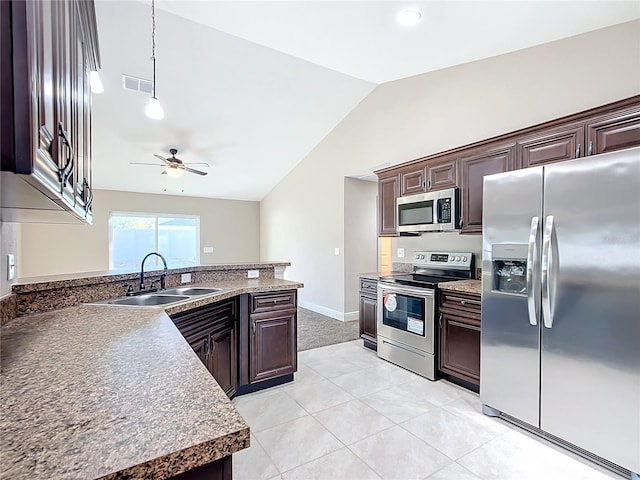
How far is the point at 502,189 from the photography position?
7.57 feet

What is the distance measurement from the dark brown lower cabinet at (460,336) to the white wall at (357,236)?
2416 mm

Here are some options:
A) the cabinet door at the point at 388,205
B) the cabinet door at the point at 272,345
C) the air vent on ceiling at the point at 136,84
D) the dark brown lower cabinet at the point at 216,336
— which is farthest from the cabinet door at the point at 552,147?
the air vent on ceiling at the point at 136,84

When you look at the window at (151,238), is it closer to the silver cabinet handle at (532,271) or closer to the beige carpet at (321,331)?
the beige carpet at (321,331)

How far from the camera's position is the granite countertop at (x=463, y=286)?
2.65m

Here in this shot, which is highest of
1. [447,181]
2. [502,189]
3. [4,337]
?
[447,181]

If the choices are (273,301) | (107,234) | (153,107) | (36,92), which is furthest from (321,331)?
(107,234)

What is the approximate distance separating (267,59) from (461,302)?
11.0 ft

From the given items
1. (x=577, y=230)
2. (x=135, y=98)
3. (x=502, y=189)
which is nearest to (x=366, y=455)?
(x=577, y=230)

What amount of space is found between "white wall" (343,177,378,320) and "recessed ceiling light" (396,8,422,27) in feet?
9.69

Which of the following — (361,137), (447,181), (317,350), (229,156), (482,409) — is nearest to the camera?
(482,409)

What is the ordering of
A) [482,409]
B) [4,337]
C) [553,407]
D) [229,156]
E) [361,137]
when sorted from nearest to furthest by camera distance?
[4,337]
[553,407]
[482,409]
[361,137]
[229,156]

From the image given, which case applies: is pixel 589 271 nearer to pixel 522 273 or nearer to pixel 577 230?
pixel 577 230

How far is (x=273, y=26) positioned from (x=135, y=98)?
2.39 meters

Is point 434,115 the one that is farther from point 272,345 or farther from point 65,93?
point 65,93
